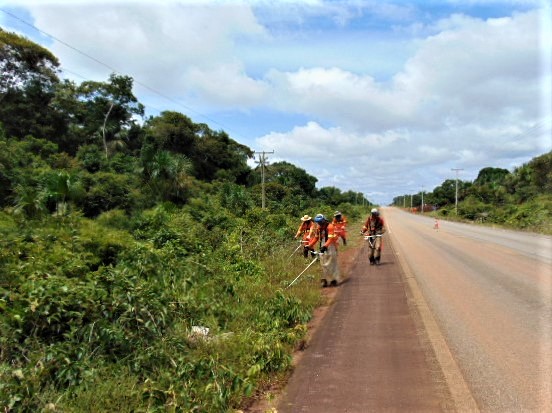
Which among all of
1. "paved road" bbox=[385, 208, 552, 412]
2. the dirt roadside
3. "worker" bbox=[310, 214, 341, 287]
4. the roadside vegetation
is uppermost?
the roadside vegetation

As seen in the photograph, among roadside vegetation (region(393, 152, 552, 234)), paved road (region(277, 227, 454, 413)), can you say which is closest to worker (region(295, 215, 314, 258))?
paved road (region(277, 227, 454, 413))

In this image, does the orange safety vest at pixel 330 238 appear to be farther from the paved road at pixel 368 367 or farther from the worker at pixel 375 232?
the worker at pixel 375 232

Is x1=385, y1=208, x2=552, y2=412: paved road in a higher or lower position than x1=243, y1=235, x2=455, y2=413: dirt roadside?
higher

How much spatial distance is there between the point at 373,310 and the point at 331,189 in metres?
107

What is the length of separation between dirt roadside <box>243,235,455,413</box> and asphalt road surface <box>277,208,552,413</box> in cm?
1

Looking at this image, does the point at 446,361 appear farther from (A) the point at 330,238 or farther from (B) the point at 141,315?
(A) the point at 330,238

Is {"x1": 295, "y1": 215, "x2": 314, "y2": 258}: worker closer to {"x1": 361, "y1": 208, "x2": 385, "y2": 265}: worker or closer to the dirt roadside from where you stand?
{"x1": 361, "y1": 208, "x2": 385, "y2": 265}: worker

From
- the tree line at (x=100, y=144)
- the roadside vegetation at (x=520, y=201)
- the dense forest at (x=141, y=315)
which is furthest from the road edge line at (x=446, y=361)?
the roadside vegetation at (x=520, y=201)

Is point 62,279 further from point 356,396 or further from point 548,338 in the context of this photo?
point 548,338

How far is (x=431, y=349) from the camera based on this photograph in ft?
19.4

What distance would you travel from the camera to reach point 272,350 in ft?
18.6

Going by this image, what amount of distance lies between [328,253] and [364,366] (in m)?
5.80

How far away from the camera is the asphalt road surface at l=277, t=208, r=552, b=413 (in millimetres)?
4492

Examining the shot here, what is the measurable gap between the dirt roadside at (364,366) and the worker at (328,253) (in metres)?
2.19
